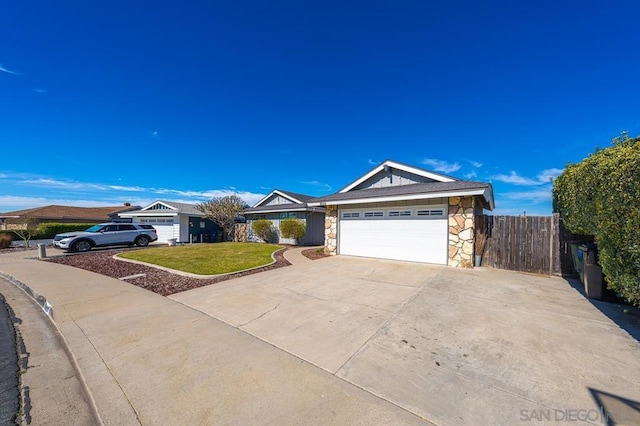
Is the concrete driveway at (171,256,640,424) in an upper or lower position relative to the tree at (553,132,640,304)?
lower

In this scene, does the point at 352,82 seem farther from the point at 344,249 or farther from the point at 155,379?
the point at 155,379

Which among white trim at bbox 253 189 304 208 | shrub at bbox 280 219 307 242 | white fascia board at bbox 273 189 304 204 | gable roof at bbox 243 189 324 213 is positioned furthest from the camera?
white trim at bbox 253 189 304 208

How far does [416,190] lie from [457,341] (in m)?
6.84

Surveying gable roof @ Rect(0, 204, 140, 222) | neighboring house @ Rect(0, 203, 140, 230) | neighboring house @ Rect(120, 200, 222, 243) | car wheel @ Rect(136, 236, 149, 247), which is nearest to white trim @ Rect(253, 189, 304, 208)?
neighboring house @ Rect(120, 200, 222, 243)

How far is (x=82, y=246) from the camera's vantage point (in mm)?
13617

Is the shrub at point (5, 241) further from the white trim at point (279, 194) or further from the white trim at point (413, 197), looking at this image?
the white trim at point (413, 197)

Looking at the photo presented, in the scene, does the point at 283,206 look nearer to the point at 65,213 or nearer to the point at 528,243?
the point at 528,243

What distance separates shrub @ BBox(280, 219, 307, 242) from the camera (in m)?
16.9

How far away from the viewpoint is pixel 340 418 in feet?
6.69

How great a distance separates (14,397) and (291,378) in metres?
2.87

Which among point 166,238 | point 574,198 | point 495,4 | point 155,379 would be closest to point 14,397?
point 155,379

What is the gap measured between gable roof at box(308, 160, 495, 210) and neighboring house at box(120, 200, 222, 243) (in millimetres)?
13780

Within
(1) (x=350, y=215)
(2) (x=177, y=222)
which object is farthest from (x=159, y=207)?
(1) (x=350, y=215)

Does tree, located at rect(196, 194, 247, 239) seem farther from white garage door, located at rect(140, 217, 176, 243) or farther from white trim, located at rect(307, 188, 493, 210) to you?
white trim, located at rect(307, 188, 493, 210)
